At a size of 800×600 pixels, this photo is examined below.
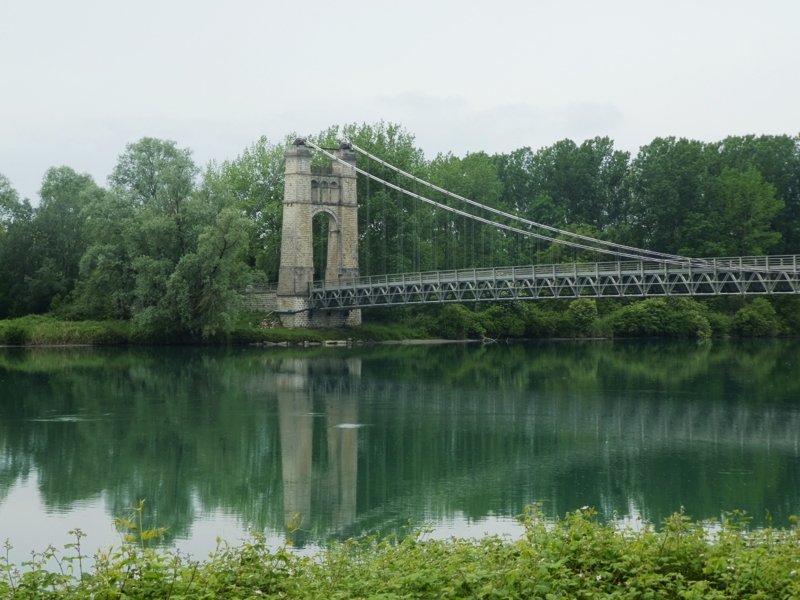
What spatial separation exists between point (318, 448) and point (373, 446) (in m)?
1.08

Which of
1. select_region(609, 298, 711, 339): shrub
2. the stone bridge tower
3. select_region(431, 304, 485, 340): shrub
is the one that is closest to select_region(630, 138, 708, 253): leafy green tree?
select_region(609, 298, 711, 339): shrub

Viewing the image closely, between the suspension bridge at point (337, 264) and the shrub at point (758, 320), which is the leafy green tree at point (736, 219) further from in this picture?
the suspension bridge at point (337, 264)

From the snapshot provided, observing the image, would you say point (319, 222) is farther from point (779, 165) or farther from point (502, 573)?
point (502, 573)

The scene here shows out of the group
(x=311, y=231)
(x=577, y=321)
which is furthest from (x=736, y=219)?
(x=311, y=231)

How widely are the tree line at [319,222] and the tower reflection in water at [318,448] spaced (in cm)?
1111

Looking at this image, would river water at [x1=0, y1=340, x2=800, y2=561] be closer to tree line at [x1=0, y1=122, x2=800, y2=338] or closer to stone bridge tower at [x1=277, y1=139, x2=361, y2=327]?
tree line at [x1=0, y1=122, x2=800, y2=338]

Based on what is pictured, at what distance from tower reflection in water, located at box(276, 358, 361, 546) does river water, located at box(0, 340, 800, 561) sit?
7cm

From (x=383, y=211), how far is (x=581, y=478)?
4073 centimetres

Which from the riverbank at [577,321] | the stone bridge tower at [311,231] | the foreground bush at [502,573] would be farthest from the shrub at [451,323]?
the foreground bush at [502,573]

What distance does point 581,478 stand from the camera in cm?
1931

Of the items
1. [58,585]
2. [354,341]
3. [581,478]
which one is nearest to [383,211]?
[354,341]

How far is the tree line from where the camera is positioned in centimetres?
4897

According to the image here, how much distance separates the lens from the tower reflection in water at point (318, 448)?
→ 54.4ft

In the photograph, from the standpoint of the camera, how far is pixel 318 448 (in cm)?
2305
